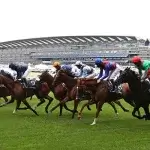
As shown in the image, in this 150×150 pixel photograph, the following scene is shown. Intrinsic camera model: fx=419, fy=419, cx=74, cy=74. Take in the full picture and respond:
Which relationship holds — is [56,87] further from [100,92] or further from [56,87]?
[100,92]

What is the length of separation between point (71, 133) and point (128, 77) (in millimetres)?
2616

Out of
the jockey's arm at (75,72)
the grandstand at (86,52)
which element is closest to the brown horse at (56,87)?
the jockey's arm at (75,72)

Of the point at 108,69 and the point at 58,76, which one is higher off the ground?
the point at 108,69

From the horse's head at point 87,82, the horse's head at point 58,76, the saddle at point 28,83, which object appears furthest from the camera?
the saddle at point 28,83

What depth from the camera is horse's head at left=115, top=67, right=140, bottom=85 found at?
12820 mm

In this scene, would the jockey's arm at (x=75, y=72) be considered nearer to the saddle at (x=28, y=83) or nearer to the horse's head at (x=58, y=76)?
the horse's head at (x=58, y=76)

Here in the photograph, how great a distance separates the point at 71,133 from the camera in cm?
1168

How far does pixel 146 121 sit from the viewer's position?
14461mm

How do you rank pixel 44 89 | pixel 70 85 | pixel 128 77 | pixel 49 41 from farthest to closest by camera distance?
pixel 49 41
pixel 44 89
pixel 70 85
pixel 128 77

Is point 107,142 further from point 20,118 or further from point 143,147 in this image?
point 20,118

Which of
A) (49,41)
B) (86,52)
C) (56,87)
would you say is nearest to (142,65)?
(56,87)

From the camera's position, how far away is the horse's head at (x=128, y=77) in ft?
42.1

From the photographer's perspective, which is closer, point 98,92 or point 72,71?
point 98,92

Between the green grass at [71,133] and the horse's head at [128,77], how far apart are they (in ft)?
4.67
